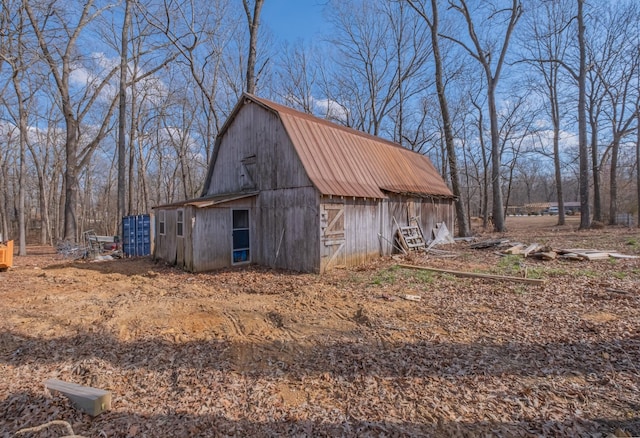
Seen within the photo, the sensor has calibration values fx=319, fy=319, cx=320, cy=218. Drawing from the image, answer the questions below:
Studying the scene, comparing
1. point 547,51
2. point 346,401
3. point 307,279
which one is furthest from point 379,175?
point 547,51

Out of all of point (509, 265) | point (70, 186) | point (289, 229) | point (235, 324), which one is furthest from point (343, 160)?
point (70, 186)

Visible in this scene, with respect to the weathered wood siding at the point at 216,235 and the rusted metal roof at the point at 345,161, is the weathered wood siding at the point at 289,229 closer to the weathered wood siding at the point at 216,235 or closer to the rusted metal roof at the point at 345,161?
the weathered wood siding at the point at 216,235

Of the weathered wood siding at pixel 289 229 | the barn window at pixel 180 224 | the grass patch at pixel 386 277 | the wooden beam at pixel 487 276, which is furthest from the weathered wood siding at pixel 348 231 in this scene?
the barn window at pixel 180 224

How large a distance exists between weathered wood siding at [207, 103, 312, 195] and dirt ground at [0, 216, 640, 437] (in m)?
4.61

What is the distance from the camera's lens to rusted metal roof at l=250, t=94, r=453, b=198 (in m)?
11.2

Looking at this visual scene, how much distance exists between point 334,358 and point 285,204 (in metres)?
7.52

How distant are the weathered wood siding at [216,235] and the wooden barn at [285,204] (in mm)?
35

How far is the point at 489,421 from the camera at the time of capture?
3178 mm

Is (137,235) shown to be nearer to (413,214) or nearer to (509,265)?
(413,214)

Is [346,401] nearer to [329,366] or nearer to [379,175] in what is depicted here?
[329,366]

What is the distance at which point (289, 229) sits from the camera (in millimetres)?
11250

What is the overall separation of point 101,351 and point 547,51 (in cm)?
3404

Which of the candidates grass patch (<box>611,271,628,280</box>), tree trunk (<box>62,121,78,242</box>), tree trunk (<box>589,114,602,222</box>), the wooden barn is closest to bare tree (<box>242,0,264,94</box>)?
the wooden barn

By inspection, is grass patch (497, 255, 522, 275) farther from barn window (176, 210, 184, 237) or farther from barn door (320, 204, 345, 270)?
barn window (176, 210, 184, 237)
